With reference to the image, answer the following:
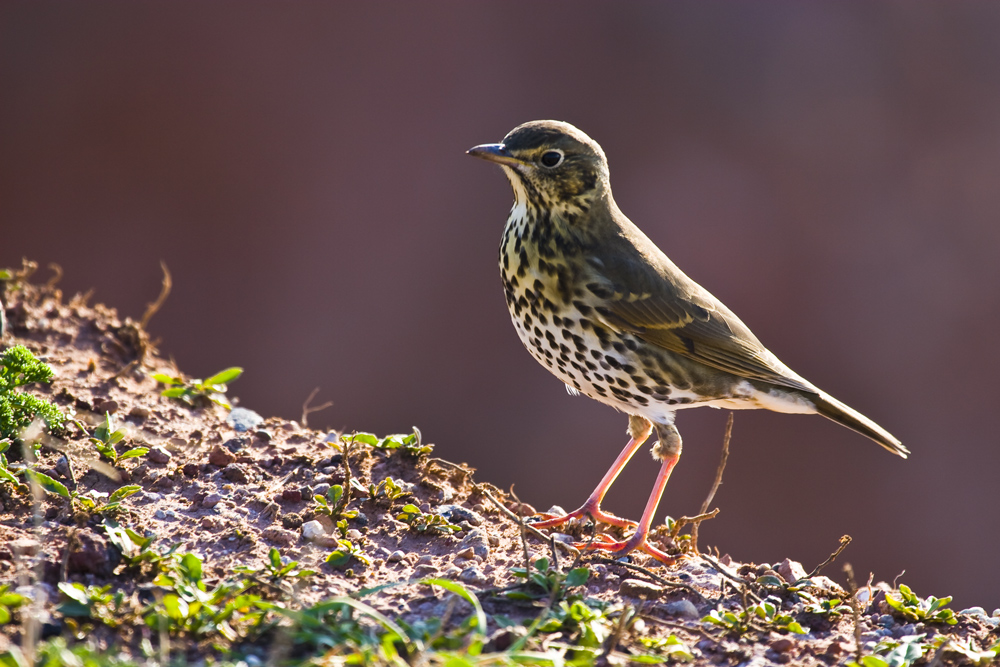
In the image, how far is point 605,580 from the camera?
3438 mm

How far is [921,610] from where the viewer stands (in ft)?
11.3

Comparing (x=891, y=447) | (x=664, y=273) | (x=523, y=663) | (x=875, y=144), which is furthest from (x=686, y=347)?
(x=875, y=144)

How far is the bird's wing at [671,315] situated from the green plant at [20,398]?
226 cm

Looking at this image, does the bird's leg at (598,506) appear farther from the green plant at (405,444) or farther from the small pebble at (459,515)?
the green plant at (405,444)

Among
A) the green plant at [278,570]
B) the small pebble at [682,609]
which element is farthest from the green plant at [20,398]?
the small pebble at [682,609]

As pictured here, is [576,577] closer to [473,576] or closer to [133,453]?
[473,576]

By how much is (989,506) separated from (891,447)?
682cm

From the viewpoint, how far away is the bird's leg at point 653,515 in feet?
12.8

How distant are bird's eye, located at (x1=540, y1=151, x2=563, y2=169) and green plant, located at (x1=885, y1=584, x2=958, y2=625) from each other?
2233mm

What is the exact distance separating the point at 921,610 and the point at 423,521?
193 centimetres

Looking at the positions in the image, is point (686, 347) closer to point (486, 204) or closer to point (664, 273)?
point (664, 273)

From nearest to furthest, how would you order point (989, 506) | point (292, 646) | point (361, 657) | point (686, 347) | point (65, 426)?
point (361, 657)
point (292, 646)
point (65, 426)
point (686, 347)
point (989, 506)

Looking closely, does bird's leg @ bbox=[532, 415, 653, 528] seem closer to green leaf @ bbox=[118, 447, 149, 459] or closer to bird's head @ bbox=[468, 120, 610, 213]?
bird's head @ bbox=[468, 120, 610, 213]

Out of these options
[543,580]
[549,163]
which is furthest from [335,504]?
[549,163]
